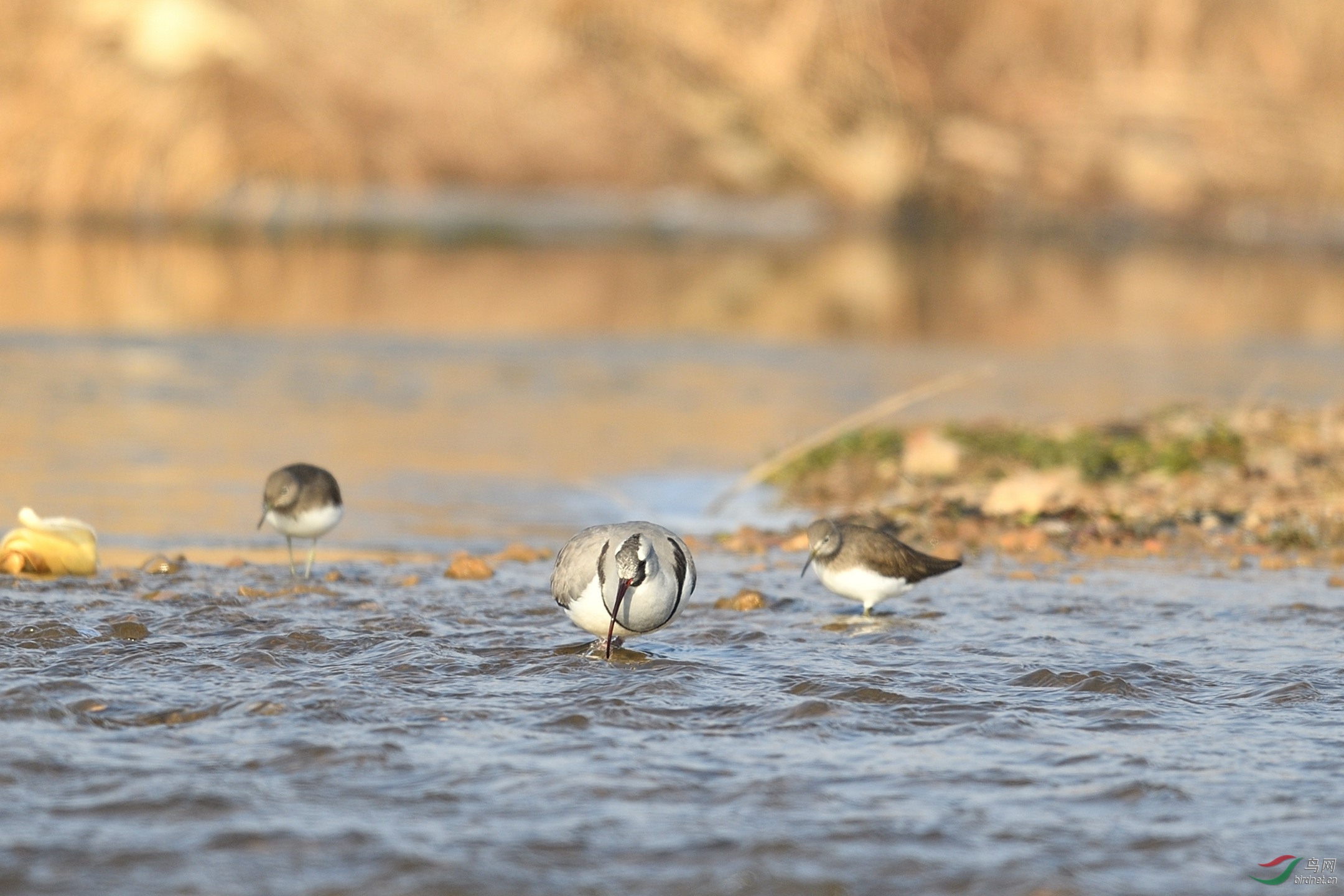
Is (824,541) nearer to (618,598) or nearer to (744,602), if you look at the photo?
(744,602)

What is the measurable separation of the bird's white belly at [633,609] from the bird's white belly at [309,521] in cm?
177

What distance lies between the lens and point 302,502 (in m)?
8.02

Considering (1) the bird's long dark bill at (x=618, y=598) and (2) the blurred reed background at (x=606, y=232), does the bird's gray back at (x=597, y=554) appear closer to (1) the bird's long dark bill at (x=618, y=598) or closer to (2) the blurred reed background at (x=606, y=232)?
(1) the bird's long dark bill at (x=618, y=598)

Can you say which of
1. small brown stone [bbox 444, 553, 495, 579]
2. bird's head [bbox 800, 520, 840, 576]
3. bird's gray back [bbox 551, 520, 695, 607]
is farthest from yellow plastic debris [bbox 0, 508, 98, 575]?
bird's head [bbox 800, 520, 840, 576]

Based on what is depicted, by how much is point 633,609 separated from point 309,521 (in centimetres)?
209

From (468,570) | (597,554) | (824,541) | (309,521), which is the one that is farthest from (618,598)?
(309,521)

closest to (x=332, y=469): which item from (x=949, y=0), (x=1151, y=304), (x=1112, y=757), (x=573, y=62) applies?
(x=1112, y=757)

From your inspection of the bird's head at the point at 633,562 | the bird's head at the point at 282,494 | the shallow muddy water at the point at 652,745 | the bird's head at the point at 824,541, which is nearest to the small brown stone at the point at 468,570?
the shallow muddy water at the point at 652,745

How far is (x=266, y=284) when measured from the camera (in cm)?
2308

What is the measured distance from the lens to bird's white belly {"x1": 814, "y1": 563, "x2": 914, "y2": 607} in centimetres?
750

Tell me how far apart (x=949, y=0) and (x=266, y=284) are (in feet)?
51.9

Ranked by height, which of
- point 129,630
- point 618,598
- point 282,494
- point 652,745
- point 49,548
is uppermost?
point 282,494

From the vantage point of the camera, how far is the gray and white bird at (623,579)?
21.2ft

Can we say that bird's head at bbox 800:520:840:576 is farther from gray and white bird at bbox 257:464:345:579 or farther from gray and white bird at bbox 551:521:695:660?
gray and white bird at bbox 257:464:345:579
